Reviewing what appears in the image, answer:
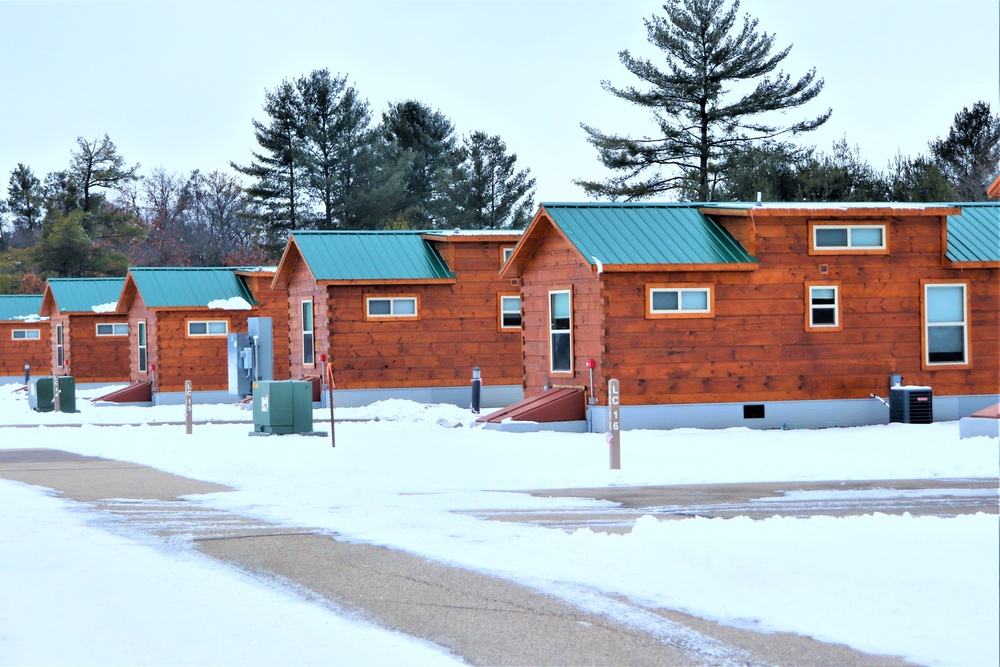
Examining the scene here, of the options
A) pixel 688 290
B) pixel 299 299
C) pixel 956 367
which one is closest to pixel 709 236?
pixel 688 290

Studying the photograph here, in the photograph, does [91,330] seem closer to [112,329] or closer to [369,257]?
[112,329]

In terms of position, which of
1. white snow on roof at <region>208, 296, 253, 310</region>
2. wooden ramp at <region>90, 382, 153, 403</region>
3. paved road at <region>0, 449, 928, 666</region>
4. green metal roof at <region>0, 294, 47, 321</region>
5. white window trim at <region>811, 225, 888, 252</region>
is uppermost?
green metal roof at <region>0, 294, 47, 321</region>

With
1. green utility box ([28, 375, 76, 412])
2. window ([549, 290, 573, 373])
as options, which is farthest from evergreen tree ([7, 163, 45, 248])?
window ([549, 290, 573, 373])

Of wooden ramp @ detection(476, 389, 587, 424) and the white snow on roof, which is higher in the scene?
the white snow on roof

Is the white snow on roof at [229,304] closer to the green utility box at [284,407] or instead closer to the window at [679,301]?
the green utility box at [284,407]

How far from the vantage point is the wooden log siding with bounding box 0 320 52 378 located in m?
60.2

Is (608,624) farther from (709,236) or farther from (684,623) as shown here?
(709,236)

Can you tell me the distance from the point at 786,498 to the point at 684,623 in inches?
252

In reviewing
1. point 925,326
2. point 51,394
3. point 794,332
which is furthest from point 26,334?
point 925,326

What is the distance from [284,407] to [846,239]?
11115 mm

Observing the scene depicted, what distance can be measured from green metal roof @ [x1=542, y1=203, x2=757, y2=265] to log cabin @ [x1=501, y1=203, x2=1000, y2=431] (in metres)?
0.04

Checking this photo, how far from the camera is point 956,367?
25.4m

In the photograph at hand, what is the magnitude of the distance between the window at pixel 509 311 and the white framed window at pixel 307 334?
4986 mm

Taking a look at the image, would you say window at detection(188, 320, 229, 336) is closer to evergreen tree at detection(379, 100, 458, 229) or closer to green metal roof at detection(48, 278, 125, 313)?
green metal roof at detection(48, 278, 125, 313)
